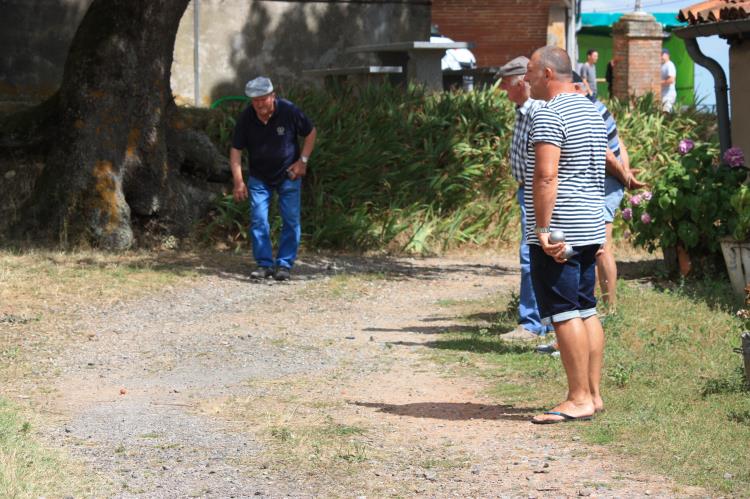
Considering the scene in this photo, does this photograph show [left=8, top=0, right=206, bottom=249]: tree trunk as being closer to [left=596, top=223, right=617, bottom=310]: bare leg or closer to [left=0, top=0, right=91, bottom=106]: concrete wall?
[left=0, top=0, right=91, bottom=106]: concrete wall

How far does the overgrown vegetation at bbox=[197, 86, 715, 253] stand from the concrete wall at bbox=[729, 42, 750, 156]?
3.63 meters

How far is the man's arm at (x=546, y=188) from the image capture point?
648 centimetres

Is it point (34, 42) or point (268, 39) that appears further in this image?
point (268, 39)

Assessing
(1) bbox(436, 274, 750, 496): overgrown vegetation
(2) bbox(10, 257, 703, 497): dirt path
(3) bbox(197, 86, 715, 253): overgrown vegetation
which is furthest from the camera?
(3) bbox(197, 86, 715, 253): overgrown vegetation

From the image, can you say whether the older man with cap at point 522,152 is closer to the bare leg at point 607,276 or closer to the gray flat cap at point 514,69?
the gray flat cap at point 514,69

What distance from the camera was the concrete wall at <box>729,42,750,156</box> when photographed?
12188 mm

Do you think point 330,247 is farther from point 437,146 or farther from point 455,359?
point 455,359

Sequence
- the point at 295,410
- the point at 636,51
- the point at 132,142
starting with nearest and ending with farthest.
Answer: the point at 295,410 < the point at 132,142 < the point at 636,51

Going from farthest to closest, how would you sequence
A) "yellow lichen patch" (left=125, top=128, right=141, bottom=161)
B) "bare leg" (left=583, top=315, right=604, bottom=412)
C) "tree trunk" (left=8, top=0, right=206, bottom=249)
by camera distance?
"yellow lichen patch" (left=125, top=128, right=141, bottom=161) < "tree trunk" (left=8, top=0, right=206, bottom=249) < "bare leg" (left=583, top=315, right=604, bottom=412)

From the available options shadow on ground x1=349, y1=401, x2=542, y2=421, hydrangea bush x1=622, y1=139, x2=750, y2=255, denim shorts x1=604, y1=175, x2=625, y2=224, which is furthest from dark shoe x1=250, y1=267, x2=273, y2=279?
shadow on ground x1=349, y1=401, x2=542, y2=421

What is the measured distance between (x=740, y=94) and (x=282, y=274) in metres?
4.59

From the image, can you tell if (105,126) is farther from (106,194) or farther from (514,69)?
(514,69)

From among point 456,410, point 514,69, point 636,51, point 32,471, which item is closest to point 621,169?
point 514,69

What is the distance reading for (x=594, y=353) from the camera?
22.3 ft
